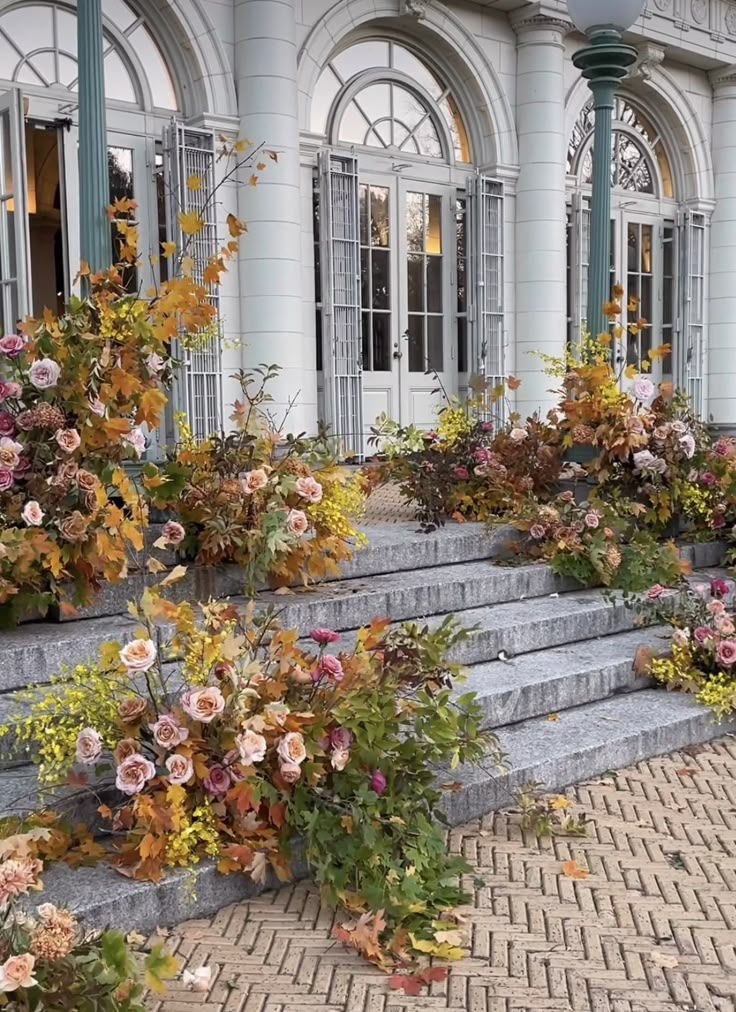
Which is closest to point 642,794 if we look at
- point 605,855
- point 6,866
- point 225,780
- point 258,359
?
point 605,855

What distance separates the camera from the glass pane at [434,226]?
31.9 ft

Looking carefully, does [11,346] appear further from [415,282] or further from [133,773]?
[415,282]

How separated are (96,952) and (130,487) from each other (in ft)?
5.53

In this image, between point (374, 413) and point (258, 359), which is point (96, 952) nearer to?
point (258, 359)

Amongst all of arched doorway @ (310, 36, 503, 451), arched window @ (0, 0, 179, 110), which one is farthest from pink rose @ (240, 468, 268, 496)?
arched doorway @ (310, 36, 503, 451)

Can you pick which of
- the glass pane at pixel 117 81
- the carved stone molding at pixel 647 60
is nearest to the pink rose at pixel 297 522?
the glass pane at pixel 117 81

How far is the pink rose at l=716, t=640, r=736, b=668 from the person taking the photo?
13.6 feet

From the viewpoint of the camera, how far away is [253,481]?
3.89 metres

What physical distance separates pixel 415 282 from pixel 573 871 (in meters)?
7.38

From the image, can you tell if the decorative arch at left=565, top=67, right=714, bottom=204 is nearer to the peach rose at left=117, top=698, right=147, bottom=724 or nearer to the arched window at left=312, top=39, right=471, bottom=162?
the arched window at left=312, top=39, right=471, bottom=162

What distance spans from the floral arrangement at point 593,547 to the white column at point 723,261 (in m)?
7.34

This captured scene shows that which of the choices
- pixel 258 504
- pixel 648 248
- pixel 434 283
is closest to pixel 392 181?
pixel 434 283

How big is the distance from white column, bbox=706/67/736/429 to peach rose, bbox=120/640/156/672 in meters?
10.4

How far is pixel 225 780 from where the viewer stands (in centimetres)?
266
